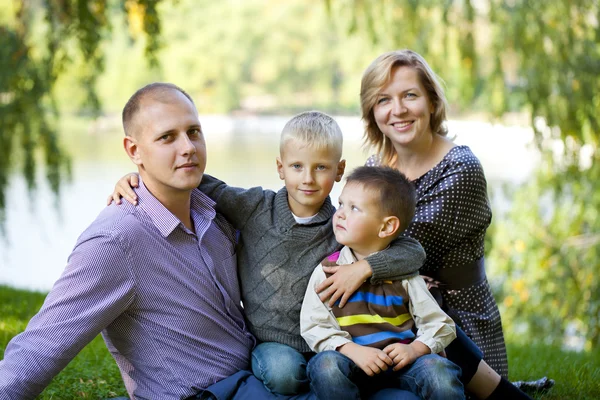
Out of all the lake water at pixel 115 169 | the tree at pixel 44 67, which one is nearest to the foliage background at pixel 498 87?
the tree at pixel 44 67

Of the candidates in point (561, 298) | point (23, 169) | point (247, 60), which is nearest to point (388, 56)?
point (23, 169)

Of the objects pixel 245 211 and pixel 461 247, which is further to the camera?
pixel 461 247

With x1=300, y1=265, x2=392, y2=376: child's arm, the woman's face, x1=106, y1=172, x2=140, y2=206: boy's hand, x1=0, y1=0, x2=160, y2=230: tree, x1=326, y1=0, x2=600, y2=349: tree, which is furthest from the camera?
x1=326, y1=0, x2=600, y2=349: tree

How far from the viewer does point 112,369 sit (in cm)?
357

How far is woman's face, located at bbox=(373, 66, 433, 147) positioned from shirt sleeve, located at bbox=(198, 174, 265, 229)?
0.74 m

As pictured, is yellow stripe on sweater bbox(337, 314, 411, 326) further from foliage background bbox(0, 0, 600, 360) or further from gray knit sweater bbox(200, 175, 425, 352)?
foliage background bbox(0, 0, 600, 360)

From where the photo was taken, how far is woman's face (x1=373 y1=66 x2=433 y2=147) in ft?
10.5

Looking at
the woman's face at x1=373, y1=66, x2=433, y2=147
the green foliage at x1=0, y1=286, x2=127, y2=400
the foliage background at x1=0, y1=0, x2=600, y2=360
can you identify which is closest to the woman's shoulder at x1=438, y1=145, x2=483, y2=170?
the woman's face at x1=373, y1=66, x2=433, y2=147

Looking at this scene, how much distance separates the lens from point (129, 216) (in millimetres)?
2492

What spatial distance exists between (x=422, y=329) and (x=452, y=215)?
717 millimetres

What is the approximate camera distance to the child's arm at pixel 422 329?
94.8 inches

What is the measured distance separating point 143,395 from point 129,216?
61 cm

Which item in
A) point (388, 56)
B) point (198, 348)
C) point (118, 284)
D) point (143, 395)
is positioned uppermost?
point (388, 56)

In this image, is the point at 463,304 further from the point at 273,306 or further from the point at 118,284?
the point at 118,284
